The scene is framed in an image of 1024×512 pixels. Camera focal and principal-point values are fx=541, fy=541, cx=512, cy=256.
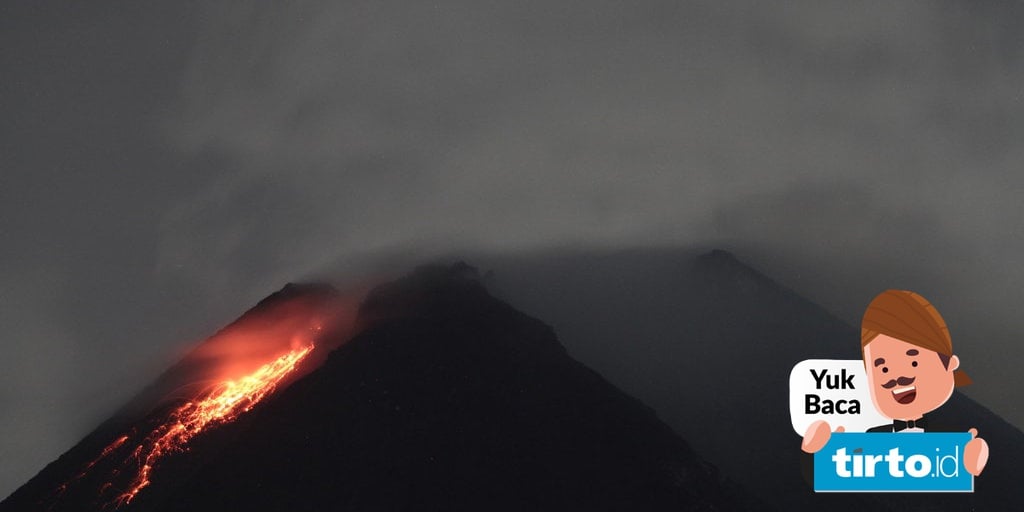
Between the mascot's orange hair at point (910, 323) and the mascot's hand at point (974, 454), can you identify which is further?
the mascot's hand at point (974, 454)

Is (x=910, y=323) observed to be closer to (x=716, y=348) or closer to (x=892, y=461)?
(x=892, y=461)

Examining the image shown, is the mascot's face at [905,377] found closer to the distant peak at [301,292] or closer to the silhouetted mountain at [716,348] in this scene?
the silhouetted mountain at [716,348]

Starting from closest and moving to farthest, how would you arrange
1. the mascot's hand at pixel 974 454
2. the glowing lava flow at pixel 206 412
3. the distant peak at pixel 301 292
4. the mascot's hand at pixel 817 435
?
the mascot's hand at pixel 974 454
the mascot's hand at pixel 817 435
the glowing lava flow at pixel 206 412
the distant peak at pixel 301 292

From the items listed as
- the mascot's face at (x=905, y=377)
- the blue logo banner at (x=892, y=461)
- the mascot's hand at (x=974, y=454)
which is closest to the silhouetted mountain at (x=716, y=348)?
the blue logo banner at (x=892, y=461)

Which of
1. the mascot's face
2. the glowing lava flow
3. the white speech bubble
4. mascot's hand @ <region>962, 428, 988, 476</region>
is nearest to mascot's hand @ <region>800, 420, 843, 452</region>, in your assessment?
the white speech bubble

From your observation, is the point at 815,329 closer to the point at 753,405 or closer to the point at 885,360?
the point at 753,405

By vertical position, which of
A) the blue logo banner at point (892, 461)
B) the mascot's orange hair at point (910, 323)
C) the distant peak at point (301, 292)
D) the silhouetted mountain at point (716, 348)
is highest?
the distant peak at point (301, 292)

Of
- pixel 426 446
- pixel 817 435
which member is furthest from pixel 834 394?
pixel 426 446
